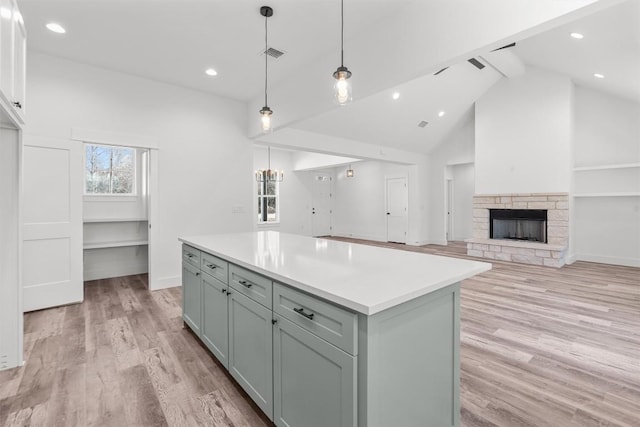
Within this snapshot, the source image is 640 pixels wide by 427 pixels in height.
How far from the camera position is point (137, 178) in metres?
5.31

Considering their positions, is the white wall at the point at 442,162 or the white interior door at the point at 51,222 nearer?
the white interior door at the point at 51,222

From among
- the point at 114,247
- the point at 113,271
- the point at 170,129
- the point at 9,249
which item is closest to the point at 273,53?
the point at 170,129

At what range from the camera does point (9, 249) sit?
223 cm

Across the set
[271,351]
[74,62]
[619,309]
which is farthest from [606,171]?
[74,62]

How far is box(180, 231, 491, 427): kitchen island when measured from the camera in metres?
1.15

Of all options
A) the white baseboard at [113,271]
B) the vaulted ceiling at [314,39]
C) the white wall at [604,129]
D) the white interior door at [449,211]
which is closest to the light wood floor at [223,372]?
the white baseboard at [113,271]

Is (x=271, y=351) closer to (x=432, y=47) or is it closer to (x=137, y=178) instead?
(x=432, y=47)

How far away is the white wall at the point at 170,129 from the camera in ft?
11.9

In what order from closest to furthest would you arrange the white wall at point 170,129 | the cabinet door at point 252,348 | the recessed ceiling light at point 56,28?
the cabinet door at point 252,348, the recessed ceiling light at point 56,28, the white wall at point 170,129

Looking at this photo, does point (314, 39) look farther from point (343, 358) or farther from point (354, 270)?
point (343, 358)

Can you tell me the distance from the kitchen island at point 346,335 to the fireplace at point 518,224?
18.9ft

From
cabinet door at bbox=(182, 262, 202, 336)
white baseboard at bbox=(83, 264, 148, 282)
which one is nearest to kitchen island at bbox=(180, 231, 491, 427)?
cabinet door at bbox=(182, 262, 202, 336)

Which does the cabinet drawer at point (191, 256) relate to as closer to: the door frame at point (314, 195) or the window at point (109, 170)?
the window at point (109, 170)

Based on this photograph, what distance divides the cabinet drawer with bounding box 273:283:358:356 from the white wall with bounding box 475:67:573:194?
666cm
